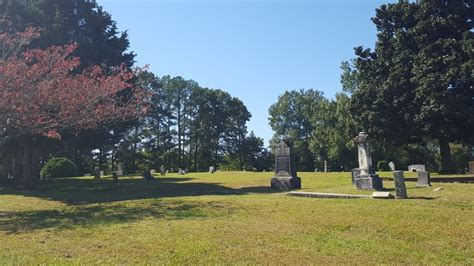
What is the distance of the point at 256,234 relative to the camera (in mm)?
8297

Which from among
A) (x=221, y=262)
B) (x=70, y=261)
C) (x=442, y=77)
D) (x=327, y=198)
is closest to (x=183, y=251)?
(x=221, y=262)

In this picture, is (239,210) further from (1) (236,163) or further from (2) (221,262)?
(1) (236,163)

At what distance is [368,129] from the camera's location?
28469 millimetres

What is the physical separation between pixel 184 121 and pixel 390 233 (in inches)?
2628

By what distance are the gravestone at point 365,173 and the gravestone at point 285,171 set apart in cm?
330

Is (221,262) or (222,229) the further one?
(222,229)

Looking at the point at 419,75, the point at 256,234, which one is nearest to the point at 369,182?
the point at 256,234

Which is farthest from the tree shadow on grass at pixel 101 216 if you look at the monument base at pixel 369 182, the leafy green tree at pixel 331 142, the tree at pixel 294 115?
the tree at pixel 294 115

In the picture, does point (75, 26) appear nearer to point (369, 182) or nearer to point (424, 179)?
point (369, 182)

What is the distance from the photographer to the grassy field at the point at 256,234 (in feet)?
22.1

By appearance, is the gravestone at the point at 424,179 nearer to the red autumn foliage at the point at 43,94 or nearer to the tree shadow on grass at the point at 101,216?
the tree shadow on grass at the point at 101,216

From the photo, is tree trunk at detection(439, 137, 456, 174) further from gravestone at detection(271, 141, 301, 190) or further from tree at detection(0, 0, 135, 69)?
tree at detection(0, 0, 135, 69)

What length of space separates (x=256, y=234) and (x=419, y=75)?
21.7 meters

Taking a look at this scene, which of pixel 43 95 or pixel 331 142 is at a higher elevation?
pixel 331 142
